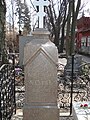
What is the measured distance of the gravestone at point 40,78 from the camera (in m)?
4.60

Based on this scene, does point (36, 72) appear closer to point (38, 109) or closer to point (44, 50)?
point (44, 50)

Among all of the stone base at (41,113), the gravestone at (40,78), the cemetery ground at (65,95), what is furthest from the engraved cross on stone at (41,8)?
the cemetery ground at (65,95)

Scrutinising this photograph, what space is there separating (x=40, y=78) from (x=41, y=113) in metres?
0.72

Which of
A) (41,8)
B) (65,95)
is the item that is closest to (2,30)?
(65,95)

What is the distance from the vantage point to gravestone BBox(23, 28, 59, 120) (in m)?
4.60

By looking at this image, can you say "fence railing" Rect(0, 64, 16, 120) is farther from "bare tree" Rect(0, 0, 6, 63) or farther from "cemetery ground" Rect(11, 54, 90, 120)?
"bare tree" Rect(0, 0, 6, 63)

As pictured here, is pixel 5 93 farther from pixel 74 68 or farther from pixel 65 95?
pixel 74 68

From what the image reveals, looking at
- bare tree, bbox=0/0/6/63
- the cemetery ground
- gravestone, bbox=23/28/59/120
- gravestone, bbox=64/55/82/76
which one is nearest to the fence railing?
gravestone, bbox=23/28/59/120

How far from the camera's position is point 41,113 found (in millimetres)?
4863

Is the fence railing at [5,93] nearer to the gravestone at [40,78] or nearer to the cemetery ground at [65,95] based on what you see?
the gravestone at [40,78]

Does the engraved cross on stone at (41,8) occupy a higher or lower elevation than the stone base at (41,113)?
higher

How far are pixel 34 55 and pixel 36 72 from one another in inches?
12.9

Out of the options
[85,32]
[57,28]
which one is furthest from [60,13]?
[85,32]

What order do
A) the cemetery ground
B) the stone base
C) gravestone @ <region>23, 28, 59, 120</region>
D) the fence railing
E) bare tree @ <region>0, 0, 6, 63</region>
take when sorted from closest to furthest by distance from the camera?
the fence railing → gravestone @ <region>23, 28, 59, 120</region> → the stone base → the cemetery ground → bare tree @ <region>0, 0, 6, 63</region>
